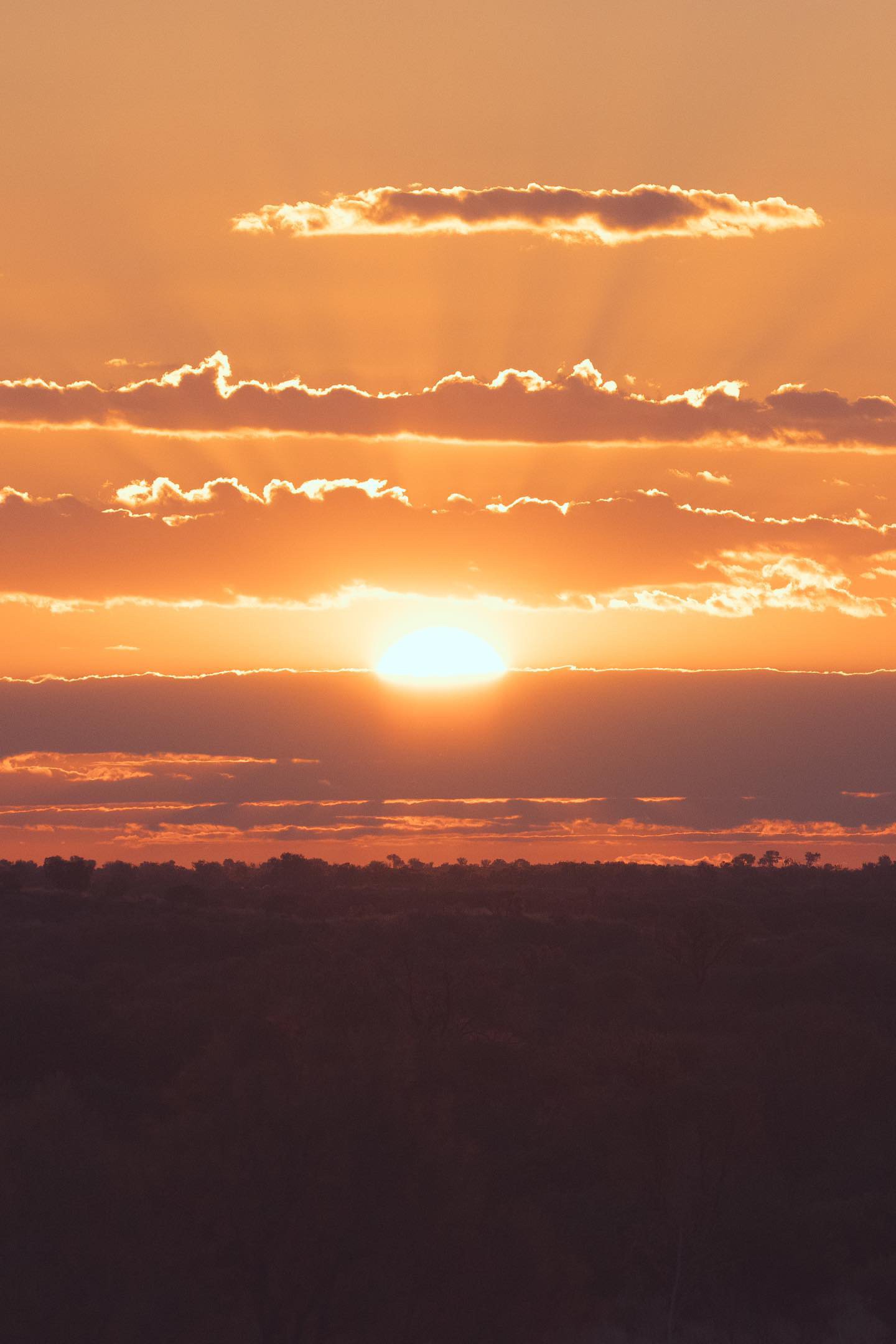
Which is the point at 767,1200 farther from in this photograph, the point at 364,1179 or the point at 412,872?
the point at 412,872

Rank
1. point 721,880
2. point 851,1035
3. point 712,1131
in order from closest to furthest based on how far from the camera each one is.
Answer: point 712,1131, point 851,1035, point 721,880

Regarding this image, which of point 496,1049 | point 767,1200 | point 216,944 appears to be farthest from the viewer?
point 216,944

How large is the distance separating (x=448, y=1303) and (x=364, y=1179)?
8.36 feet

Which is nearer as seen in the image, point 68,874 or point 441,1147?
point 441,1147

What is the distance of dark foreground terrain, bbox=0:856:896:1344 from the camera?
25422mm

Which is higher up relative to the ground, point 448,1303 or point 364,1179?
point 364,1179

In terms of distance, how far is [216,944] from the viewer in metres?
82.7

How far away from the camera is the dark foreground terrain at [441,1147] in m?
25.4

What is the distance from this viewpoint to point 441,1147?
90.5 feet

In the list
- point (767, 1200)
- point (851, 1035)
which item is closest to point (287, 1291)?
point (767, 1200)

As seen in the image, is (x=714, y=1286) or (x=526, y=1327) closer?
(x=526, y=1327)

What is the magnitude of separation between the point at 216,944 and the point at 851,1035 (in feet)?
131

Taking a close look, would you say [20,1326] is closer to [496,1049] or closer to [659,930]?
[496,1049]

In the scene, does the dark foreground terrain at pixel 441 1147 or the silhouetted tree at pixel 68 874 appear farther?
the silhouetted tree at pixel 68 874
